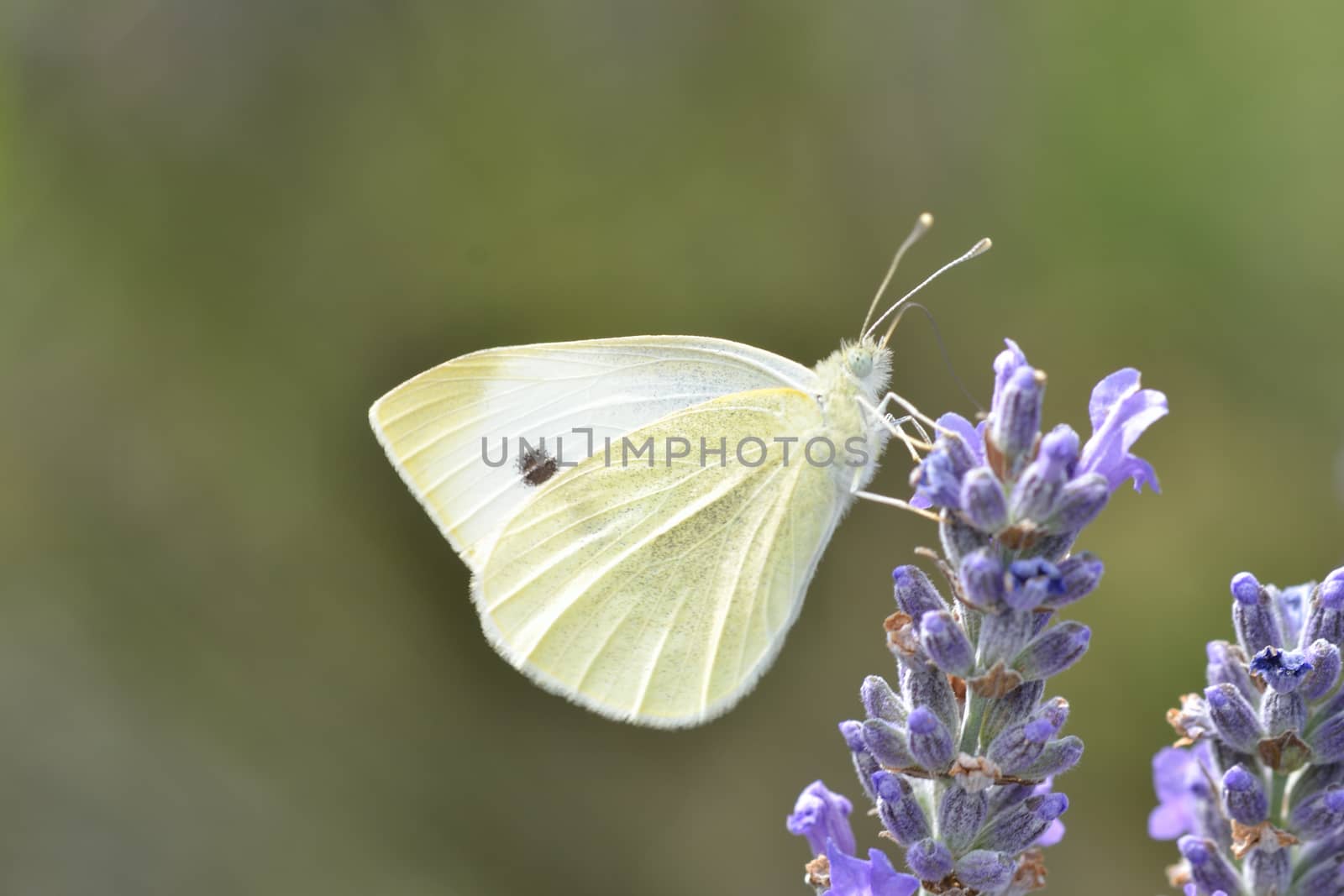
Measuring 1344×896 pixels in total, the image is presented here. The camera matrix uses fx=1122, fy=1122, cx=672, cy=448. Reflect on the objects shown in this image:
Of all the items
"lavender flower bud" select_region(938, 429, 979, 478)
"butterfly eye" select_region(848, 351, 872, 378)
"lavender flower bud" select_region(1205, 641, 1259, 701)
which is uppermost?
"butterfly eye" select_region(848, 351, 872, 378)

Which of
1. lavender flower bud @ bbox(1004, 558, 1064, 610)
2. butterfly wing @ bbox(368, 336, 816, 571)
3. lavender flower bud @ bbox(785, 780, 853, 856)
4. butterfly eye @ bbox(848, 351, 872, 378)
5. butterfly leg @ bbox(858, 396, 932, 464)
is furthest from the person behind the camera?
butterfly wing @ bbox(368, 336, 816, 571)

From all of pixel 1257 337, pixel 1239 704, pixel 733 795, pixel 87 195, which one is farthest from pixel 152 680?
pixel 1257 337

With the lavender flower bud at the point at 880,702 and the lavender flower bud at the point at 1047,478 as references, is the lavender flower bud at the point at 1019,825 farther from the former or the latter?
the lavender flower bud at the point at 1047,478

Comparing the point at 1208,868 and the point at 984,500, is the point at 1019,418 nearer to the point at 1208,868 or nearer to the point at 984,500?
the point at 984,500

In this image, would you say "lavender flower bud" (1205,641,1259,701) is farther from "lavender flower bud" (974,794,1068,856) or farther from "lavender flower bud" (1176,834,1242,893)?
"lavender flower bud" (974,794,1068,856)

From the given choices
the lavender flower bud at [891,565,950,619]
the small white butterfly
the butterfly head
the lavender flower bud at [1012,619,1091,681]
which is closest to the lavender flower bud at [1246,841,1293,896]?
the lavender flower bud at [1012,619,1091,681]

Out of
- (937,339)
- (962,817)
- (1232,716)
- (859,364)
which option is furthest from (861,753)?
(937,339)

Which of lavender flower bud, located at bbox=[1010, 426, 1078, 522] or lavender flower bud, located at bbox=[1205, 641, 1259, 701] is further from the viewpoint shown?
lavender flower bud, located at bbox=[1205, 641, 1259, 701]
